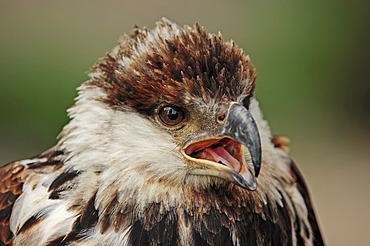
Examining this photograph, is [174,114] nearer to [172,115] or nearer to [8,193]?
[172,115]

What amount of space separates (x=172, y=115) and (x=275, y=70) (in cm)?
685

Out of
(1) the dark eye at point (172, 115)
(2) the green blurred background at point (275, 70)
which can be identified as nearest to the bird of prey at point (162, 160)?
(1) the dark eye at point (172, 115)

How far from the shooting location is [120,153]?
3.54 m

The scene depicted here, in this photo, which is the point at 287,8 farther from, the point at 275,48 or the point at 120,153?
the point at 120,153

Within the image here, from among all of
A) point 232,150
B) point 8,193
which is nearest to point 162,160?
point 232,150

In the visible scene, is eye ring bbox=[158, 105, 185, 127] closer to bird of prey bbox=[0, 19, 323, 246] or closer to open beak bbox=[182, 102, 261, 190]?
bird of prey bbox=[0, 19, 323, 246]

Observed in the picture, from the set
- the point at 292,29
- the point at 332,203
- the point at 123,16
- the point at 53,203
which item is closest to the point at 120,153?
the point at 53,203

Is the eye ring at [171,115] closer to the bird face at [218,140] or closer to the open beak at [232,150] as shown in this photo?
the bird face at [218,140]

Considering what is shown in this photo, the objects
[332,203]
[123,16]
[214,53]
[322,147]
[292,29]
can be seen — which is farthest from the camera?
[123,16]

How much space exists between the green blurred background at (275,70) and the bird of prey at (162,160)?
549 cm

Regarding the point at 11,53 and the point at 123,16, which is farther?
A: the point at 123,16

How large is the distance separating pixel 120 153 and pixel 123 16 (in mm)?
8311

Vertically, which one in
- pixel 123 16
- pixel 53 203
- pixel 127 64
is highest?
pixel 123 16

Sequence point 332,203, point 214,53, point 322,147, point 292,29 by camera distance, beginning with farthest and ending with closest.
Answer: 1. point 292,29
2. point 322,147
3. point 332,203
4. point 214,53
